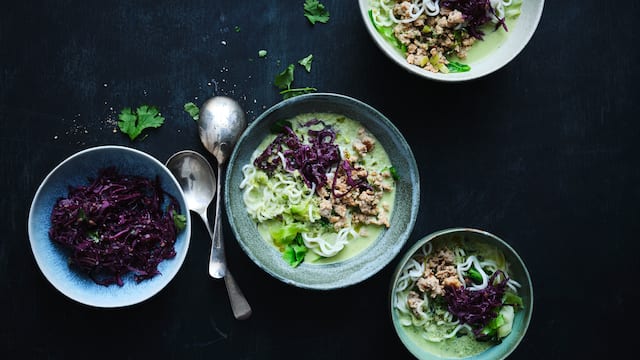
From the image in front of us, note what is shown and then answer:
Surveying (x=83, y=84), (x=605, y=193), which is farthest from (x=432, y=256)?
(x=83, y=84)

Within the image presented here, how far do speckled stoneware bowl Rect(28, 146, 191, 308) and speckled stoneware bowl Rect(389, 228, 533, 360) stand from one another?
1331 mm

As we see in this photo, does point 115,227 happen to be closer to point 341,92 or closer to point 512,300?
point 341,92

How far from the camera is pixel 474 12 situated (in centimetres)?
366

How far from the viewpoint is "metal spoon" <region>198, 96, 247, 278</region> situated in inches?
147

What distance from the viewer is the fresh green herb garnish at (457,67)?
3.70 meters

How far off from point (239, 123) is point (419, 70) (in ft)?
3.70

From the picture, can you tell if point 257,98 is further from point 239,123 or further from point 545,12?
point 545,12

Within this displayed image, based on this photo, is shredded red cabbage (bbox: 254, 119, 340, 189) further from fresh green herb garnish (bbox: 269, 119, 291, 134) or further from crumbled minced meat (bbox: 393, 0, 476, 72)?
crumbled minced meat (bbox: 393, 0, 476, 72)

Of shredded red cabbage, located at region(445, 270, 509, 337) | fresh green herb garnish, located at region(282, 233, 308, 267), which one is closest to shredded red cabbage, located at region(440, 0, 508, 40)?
shredded red cabbage, located at region(445, 270, 509, 337)

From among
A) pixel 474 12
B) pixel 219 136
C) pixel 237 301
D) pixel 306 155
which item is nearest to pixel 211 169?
pixel 219 136

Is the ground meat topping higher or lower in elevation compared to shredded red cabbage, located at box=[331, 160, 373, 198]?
lower

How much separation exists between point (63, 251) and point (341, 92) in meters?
1.94

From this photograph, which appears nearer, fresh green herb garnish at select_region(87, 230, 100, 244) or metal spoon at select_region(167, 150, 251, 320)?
fresh green herb garnish at select_region(87, 230, 100, 244)

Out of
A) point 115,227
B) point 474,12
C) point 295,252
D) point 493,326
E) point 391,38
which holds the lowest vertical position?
point 493,326
